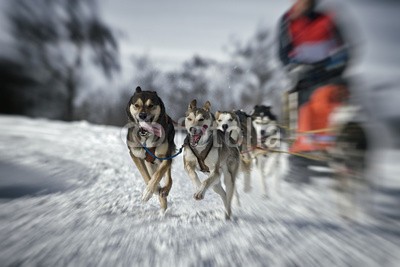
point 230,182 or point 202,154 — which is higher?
point 202,154

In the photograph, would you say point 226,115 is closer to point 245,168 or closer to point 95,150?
point 245,168

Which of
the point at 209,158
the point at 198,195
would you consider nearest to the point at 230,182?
the point at 209,158

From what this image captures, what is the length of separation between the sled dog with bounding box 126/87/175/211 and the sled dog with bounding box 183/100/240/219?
206 mm

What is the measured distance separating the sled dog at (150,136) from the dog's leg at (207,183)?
0.42 m

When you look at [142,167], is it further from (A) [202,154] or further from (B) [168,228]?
(B) [168,228]

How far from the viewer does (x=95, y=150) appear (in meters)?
8.30

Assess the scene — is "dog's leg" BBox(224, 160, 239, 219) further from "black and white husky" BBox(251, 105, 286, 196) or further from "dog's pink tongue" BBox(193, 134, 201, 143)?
"black and white husky" BBox(251, 105, 286, 196)

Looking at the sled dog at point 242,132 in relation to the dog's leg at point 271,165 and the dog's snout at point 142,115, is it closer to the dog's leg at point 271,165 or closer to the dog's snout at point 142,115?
the dog's leg at point 271,165

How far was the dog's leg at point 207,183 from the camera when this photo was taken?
2.83 m

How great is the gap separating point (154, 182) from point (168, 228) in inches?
18.0

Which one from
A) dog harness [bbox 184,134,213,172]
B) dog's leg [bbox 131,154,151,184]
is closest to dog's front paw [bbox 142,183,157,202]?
dog's leg [bbox 131,154,151,184]

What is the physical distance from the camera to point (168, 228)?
109 inches

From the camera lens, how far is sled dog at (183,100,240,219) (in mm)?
3104

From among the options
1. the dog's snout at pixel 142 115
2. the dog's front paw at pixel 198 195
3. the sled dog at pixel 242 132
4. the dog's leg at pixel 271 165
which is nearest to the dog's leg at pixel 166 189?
the dog's front paw at pixel 198 195
